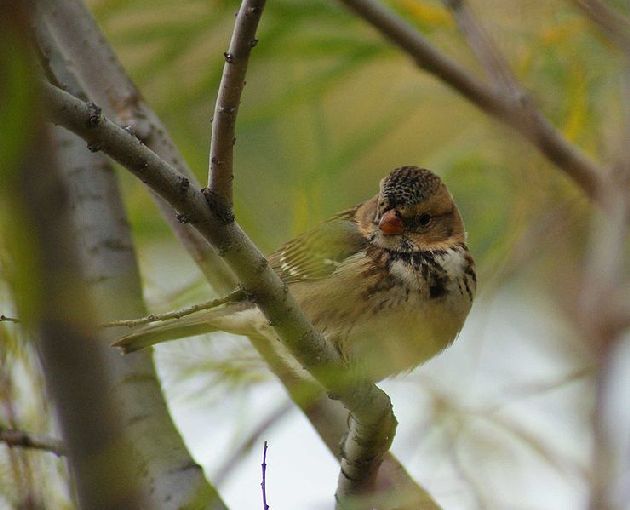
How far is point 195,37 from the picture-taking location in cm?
424

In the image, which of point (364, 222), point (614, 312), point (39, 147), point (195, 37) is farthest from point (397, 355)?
point (39, 147)

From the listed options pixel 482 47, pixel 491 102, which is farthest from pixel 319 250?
pixel 482 47

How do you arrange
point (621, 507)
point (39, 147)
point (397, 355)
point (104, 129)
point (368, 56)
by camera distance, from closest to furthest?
point (39, 147)
point (621, 507)
point (104, 129)
point (397, 355)
point (368, 56)

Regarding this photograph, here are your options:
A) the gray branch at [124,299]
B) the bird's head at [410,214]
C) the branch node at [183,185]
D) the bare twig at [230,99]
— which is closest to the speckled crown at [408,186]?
the bird's head at [410,214]

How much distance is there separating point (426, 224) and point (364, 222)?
0.78 ft

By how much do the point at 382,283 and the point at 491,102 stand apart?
720mm

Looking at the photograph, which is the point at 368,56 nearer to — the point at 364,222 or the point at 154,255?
the point at 364,222

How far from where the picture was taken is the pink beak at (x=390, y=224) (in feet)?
12.9

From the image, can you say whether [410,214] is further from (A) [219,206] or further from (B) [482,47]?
(A) [219,206]

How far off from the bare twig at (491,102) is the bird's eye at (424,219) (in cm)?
54

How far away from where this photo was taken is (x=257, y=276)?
7.63 ft

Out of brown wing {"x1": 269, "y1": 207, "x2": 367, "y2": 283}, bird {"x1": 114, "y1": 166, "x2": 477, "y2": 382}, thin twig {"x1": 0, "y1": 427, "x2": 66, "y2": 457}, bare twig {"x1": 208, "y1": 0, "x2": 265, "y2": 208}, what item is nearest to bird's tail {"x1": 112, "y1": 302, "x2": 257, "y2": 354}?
bird {"x1": 114, "y1": 166, "x2": 477, "y2": 382}

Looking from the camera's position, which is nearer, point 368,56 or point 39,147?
point 39,147

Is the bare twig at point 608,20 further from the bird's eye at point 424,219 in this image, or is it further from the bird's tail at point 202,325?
the bird's tail at point 202,325
